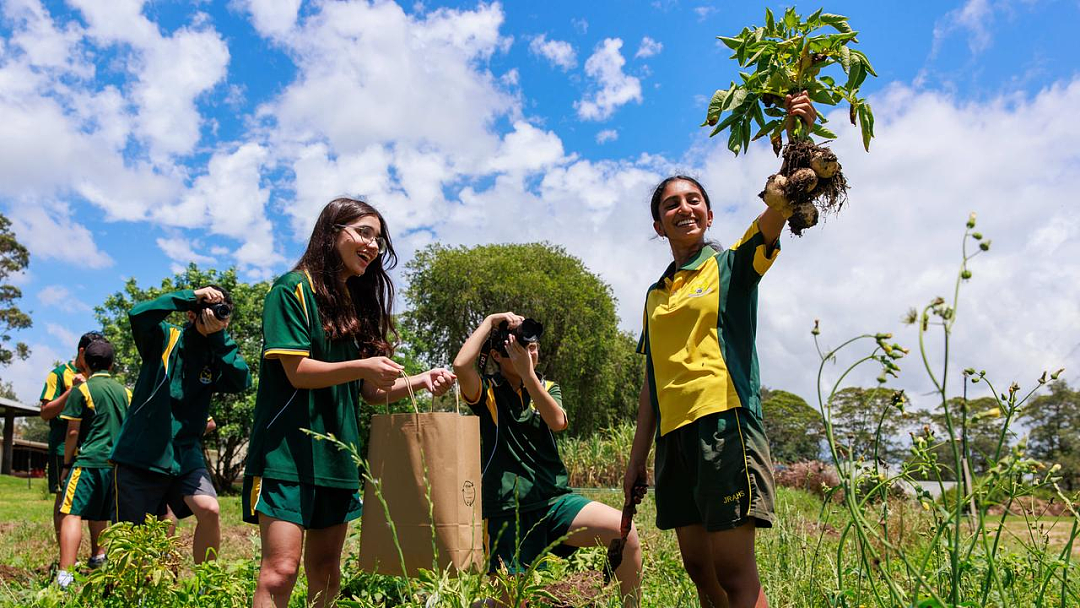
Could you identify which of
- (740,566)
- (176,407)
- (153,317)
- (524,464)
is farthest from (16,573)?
(740,566)

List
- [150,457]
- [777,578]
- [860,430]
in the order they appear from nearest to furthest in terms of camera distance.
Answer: [860,430] → [777,578] → [150,457]

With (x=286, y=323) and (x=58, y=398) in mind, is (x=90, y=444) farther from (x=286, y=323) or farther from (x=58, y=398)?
(x=286, y=323)

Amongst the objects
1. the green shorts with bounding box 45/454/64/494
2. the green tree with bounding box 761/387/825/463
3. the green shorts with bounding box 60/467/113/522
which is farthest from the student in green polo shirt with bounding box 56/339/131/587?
the green tree with bounding box 761/387/825/463

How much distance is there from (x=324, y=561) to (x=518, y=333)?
129 cm

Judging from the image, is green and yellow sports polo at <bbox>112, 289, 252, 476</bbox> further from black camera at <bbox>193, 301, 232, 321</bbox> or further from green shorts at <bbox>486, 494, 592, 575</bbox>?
green shorts at <bbox>486, 494, 592, 575</bbox>

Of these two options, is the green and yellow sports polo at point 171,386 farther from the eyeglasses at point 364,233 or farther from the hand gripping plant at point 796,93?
the hand gripping plant at point 796,93

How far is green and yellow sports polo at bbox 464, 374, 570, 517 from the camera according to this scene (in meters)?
3.41

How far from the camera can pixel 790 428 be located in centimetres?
2303

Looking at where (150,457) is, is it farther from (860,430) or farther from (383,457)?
(860,430)

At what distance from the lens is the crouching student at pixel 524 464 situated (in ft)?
10.9

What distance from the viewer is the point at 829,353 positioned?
140 cm

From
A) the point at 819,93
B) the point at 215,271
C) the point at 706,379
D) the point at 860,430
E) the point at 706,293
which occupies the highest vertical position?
the point at 215,271

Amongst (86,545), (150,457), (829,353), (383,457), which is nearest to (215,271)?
(86,545)

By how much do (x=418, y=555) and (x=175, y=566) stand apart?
1.48 m
